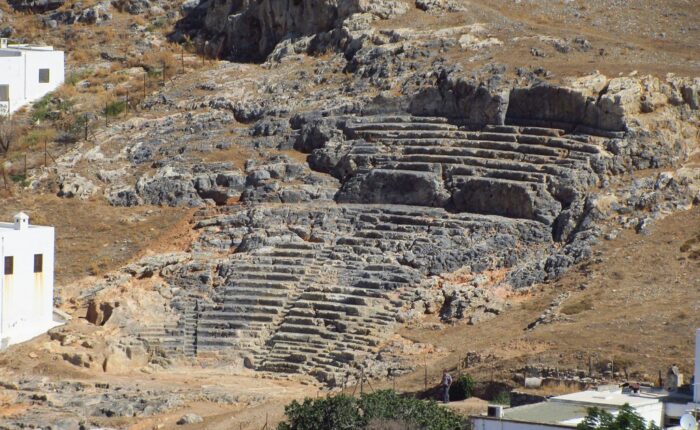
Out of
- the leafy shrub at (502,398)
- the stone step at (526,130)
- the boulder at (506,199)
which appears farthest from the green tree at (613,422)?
the stone step at (526,130)

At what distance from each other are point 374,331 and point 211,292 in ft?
19.0

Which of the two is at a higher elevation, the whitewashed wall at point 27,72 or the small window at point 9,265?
the whitewashed wall at point 27,72

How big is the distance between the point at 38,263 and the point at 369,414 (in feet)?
56.5

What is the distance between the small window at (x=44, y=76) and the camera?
6869 cm

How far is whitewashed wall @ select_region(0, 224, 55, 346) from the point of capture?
5047cm

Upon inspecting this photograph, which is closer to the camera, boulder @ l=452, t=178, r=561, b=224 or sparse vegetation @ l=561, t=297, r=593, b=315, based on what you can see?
sparse vegetation @ l=561, t=297, r=593, b=315

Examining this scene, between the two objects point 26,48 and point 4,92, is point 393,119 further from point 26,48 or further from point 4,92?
point 26,48

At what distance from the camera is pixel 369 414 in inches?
1475

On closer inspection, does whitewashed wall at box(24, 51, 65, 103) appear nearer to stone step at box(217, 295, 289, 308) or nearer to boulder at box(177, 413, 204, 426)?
stone step at box(217, 295, 289, 308)

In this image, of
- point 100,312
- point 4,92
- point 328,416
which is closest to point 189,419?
point 328,416

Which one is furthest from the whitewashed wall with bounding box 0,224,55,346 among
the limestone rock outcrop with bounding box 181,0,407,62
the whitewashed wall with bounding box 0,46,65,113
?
the limestone rock outcrop with bounding box 181,0,407,62

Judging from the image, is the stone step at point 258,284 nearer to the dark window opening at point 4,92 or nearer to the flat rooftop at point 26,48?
the dark window opening at point 4,92

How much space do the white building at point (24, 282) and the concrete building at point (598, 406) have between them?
18432 millimetres

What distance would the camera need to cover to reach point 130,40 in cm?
7369
